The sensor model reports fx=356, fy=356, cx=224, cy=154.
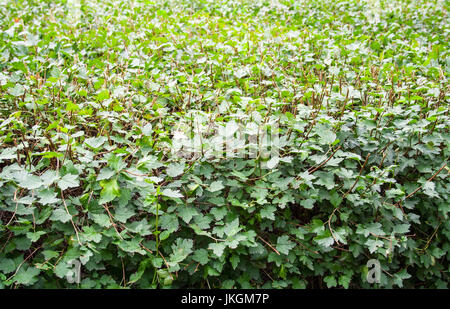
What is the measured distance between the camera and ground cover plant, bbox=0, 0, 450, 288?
1.83 meters

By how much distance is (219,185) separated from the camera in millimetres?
1986

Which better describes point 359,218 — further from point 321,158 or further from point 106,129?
point 106,129

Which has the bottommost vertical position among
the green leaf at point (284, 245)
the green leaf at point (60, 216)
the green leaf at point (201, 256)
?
the green leaf at point (284, 245)

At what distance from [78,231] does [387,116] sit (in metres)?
2.06

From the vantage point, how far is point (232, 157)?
2.16 m

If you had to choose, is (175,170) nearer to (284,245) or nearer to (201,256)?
(201,256)

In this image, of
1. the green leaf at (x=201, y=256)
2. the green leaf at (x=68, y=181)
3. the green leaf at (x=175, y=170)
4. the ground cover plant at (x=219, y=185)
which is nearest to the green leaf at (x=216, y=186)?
the ground cover plant at (x=219, y=185)

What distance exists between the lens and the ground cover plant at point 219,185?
1.83 m

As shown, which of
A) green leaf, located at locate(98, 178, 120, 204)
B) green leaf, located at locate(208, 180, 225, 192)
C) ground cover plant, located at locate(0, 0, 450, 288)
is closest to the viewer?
green leaf, located at locate(98, 178, 120, 204)

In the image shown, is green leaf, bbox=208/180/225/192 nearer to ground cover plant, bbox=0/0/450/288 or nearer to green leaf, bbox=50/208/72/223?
ground cover plant, bbox=0/0/450/288

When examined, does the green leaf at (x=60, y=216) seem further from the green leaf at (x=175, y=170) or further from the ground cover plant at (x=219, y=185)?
the green leaf at (x=175, y=170)

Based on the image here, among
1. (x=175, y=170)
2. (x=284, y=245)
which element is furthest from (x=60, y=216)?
(x=284, y=245)

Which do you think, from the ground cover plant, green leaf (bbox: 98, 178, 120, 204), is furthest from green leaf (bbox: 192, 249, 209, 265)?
green leaf (bbox: 98, 178, 120, 204)
